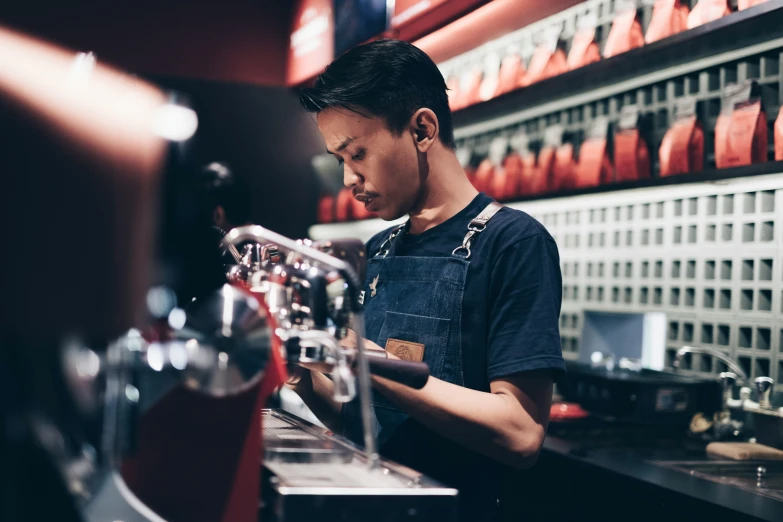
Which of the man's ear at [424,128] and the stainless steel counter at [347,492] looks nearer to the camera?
the stainless steel counter at [347,492]

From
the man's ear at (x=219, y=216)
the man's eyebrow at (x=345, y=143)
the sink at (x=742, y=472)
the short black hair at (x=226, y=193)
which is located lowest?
the sink at (x=742, y=472)

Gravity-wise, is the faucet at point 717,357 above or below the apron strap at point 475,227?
below

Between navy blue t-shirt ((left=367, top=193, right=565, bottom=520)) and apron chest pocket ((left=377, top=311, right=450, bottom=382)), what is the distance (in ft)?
0.12

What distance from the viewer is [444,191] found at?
1.62 meters

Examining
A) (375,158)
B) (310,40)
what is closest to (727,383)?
(375,158)

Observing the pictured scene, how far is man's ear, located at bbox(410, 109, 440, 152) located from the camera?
1562 millimetres

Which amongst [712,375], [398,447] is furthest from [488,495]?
[712,375]

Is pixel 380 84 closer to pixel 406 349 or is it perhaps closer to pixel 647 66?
pixel 406 349

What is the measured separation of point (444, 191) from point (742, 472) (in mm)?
1192

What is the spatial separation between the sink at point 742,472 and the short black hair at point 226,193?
201 cm

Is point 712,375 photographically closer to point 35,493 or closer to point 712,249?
point 712,249

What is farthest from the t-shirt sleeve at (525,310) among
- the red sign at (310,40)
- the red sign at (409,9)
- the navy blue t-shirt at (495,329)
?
the red sign at (310,40)

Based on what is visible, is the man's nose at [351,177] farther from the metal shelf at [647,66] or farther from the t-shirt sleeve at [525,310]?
the metal shelf at [647,66]

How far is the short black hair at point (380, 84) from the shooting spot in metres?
1.51
